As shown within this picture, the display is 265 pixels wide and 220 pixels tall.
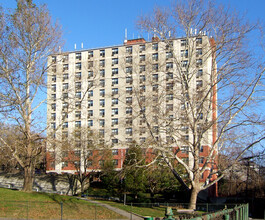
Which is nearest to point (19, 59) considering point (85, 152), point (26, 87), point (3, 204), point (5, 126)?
point (26, 87)

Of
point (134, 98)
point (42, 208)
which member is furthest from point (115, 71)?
point (42, 208)

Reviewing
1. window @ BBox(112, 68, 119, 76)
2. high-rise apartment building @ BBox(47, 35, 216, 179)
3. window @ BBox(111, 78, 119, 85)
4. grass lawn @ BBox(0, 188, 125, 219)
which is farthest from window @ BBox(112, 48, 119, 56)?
grass lawn @ BBox(0, 188, 125, 219)

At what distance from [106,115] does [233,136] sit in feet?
151

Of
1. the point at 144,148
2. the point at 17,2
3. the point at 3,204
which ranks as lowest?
the point at 3,204

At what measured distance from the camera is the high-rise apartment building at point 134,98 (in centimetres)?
1947

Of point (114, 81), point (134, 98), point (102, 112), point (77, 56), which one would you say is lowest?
point (134, 98)

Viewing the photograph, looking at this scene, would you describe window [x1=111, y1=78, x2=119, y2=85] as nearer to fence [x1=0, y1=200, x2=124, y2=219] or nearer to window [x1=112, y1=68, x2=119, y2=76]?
window [x1=112, y1=68, x2=119, y2=76]

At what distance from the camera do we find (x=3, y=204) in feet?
69.5

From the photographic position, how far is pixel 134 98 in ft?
72.1

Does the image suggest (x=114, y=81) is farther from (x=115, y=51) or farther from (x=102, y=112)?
(x=102, y=112)

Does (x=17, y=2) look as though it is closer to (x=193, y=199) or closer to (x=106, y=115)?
(x=193, y=199)

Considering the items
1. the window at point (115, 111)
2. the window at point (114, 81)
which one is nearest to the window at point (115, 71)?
the window at point (114, 81)

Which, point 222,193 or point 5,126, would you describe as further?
point 222,193

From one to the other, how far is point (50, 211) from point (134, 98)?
29.5 feet
